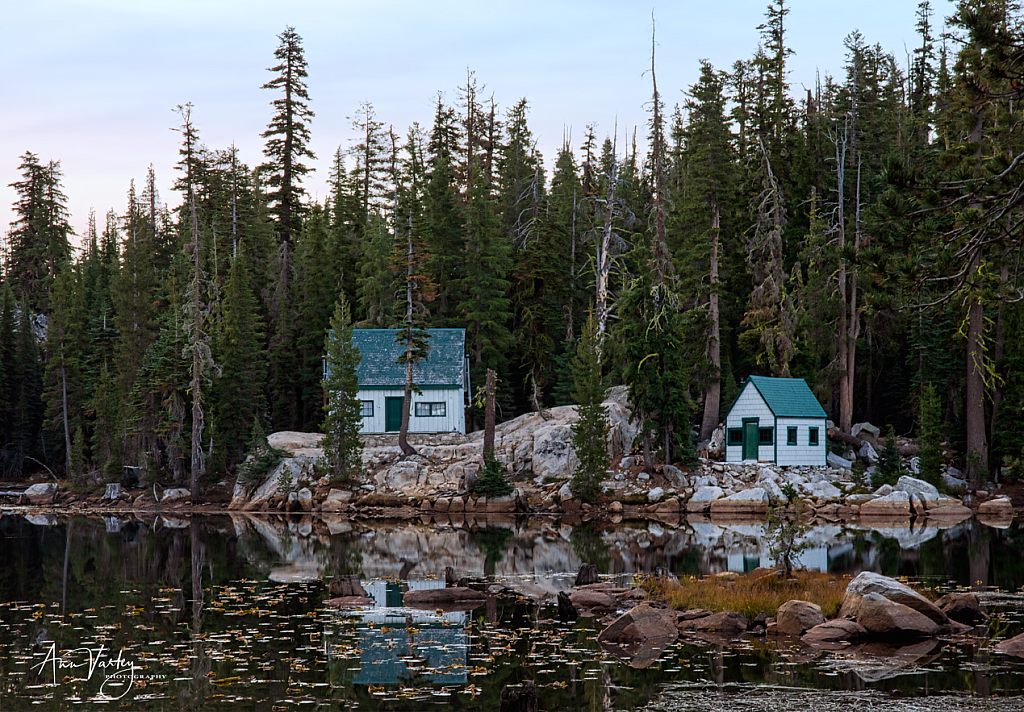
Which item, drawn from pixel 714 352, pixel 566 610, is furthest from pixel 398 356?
pixel 566 610

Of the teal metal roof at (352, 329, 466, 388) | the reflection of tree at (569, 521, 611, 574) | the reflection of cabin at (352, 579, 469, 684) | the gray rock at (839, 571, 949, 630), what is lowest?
the reflection of tree at (569, 521, 611, 574)

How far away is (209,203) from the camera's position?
233 ft

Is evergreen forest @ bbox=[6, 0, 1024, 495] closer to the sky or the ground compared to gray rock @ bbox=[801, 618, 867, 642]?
closer to the sky

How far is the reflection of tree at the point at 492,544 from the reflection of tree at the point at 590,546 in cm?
247

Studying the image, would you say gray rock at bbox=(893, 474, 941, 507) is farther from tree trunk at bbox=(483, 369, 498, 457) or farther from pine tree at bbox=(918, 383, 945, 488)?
tree trunk at bbox=(483, 369, 498, 457)

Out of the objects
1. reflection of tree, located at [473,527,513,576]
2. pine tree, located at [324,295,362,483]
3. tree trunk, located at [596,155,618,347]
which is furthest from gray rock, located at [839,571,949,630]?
tree trunk, located at [596,155,618,347]

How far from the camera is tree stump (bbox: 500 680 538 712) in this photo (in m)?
11.9

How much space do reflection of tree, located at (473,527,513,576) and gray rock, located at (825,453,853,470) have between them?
19.8 metres

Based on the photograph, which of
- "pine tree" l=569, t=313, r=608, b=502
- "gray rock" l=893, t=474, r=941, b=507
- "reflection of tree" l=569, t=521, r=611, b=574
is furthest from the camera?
"pine tree" l=569, t=313, r=608, b=502

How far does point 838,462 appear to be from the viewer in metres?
49.1

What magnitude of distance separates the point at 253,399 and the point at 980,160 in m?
44.1

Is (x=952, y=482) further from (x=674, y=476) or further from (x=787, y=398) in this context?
(x=674, y=476)

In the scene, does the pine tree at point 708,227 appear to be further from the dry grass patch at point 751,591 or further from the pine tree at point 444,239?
the dry grass patch at point 751,591

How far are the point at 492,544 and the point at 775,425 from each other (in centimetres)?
2082
